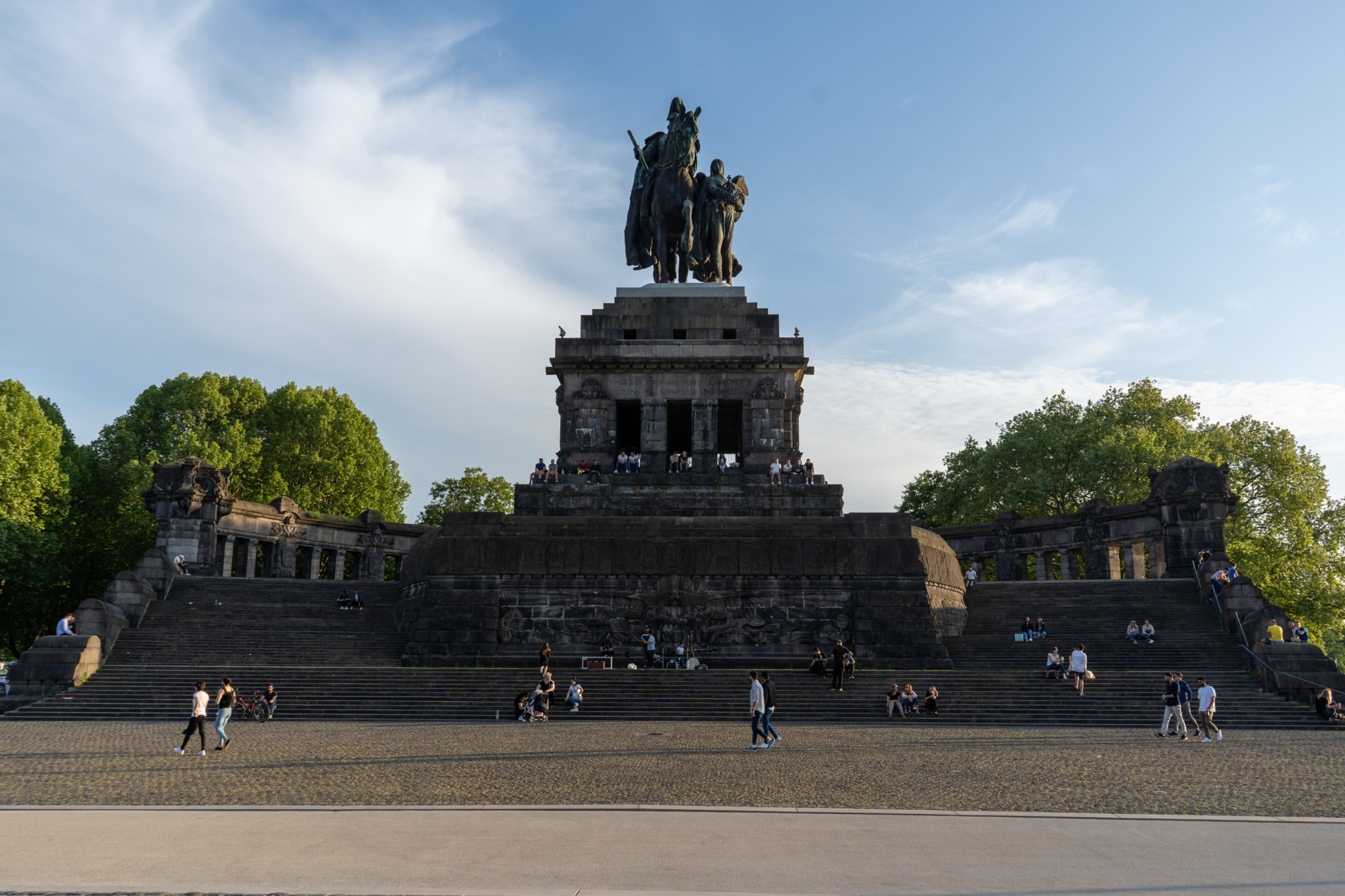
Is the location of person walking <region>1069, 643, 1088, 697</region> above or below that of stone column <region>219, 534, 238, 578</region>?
below

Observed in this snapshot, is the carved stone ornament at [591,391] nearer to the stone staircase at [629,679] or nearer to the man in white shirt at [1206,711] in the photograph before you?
the stone staircase at [629,679]

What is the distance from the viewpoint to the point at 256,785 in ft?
39.2

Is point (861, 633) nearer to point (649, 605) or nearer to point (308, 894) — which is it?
point (649, 605)

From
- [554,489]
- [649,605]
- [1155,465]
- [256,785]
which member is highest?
[1155,465]

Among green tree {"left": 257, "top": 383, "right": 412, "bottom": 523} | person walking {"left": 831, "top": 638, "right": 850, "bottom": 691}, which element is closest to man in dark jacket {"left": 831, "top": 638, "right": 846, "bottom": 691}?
person walking {"left": 831, "top": 638, "right": 850, "bottom": 691}

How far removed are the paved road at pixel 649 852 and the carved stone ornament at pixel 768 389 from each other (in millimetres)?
31095

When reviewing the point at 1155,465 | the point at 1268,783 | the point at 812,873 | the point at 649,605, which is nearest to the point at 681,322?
the point at 649,605

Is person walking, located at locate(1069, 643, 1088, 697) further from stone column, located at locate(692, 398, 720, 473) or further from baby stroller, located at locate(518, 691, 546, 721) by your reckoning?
stone column, located at locate(692, 398, 720, 473)

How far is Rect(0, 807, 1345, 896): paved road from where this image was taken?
23.6 feet

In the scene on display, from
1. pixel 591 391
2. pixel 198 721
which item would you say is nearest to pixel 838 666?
pixel 198 721

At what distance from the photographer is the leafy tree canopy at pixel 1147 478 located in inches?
1708

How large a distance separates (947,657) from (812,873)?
70.9 ft

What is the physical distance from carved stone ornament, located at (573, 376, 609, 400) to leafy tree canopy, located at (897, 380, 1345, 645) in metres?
27.3

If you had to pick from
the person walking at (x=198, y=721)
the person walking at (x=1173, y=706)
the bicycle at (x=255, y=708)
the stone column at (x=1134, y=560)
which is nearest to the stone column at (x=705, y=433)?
the stone column at (x=1134, y=560)
